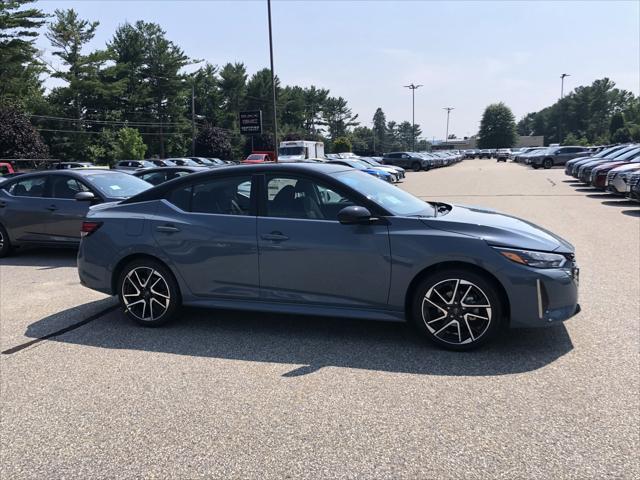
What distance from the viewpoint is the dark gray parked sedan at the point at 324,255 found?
13.6 ft

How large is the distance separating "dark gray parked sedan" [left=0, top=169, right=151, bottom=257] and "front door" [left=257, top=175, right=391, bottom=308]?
4.71 meters

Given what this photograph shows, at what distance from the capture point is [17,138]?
41.1m

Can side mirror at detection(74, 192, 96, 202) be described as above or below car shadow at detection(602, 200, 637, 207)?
above

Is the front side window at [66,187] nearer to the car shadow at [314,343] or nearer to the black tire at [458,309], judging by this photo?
the car shadow at [314,343]

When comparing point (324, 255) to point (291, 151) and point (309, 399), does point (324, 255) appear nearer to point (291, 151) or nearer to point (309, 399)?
point (309, 399)

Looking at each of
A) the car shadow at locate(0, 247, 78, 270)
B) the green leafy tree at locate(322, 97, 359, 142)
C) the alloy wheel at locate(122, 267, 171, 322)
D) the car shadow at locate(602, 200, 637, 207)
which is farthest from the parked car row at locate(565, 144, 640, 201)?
the green leafy tree at locate(322, 97, 359, 142)

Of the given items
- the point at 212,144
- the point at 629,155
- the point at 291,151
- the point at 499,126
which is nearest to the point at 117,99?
the point at 212,144

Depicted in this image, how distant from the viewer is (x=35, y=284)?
7.16 meters

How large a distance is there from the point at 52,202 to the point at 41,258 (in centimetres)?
116

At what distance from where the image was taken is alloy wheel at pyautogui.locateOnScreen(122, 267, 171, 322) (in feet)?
16.7

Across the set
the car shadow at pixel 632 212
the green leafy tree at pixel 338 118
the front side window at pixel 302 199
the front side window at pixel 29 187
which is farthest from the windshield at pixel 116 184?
the green leafy tree at pixel 338 118

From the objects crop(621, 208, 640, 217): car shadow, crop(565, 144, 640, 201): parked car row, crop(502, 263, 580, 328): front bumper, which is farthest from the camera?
crop(565, 144, 640, 201): parked car row

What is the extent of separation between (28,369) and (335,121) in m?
125

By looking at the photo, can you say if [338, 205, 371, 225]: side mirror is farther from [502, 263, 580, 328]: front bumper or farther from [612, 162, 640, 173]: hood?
[612, 162, 640, 173]: hood
